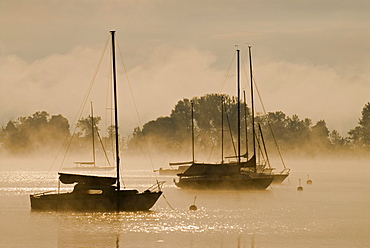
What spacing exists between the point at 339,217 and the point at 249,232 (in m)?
14.9

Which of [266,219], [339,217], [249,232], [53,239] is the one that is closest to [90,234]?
[53,239]

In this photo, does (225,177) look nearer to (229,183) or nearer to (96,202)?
(229,183)

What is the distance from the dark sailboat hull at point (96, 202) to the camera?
67.5 meters

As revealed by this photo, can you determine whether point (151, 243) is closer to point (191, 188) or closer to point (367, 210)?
point (367, 210)

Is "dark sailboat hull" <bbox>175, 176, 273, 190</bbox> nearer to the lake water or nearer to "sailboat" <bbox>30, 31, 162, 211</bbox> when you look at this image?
the lake water

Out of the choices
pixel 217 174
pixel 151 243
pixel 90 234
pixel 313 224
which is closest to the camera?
pixel 151 243

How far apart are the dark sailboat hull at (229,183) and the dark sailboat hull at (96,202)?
98.4 feet

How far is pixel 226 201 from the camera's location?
284ft

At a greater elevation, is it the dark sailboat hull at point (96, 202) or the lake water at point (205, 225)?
the dark sailboat hull at point (96, 202)

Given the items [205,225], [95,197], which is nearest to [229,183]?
[95,197]

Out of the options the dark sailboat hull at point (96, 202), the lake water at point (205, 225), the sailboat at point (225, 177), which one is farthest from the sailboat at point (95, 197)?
the sailboat at point (225, 177)

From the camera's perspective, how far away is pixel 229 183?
323 ft

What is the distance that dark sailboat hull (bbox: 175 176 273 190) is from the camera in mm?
98062

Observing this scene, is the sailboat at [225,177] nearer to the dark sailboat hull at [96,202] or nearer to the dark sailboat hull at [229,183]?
the dark sailboat hull at [229,183]
